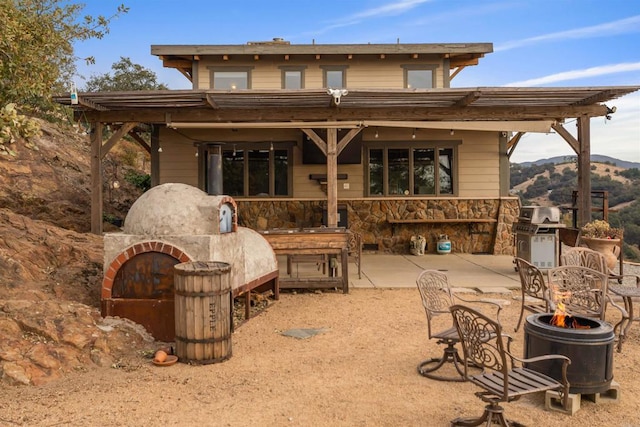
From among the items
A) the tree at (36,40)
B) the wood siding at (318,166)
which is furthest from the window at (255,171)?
the tree at (36,40)

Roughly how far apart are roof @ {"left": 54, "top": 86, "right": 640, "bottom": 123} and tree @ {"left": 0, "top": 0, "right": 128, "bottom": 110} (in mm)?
2075

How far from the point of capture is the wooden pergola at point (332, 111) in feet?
32.5

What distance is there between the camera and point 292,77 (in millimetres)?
13977

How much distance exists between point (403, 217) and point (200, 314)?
943 cm

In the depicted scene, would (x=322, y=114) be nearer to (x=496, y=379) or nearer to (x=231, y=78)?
(x=231, y=78)

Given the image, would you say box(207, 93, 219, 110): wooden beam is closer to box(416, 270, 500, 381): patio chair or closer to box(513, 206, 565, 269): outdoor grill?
box(416, 270, 500, 381): patio chair

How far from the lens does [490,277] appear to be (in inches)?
395

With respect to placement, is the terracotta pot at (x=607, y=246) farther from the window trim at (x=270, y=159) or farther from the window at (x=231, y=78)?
the window at (x=231, y=78)

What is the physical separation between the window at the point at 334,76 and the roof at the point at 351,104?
352cm

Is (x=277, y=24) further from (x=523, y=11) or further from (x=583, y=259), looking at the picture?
(x=583, y=259)

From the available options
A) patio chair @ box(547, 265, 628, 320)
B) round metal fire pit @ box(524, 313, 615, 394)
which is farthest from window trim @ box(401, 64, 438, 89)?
round metal fire pit @ box(524, 313, 615, 394)

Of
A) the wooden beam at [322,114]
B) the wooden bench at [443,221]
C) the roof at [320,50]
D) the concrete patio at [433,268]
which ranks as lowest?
the concrete patio at [433,268]

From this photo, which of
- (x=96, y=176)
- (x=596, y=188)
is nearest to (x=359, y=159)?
(x=96, y=176)

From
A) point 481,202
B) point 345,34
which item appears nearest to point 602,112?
point 481,202
